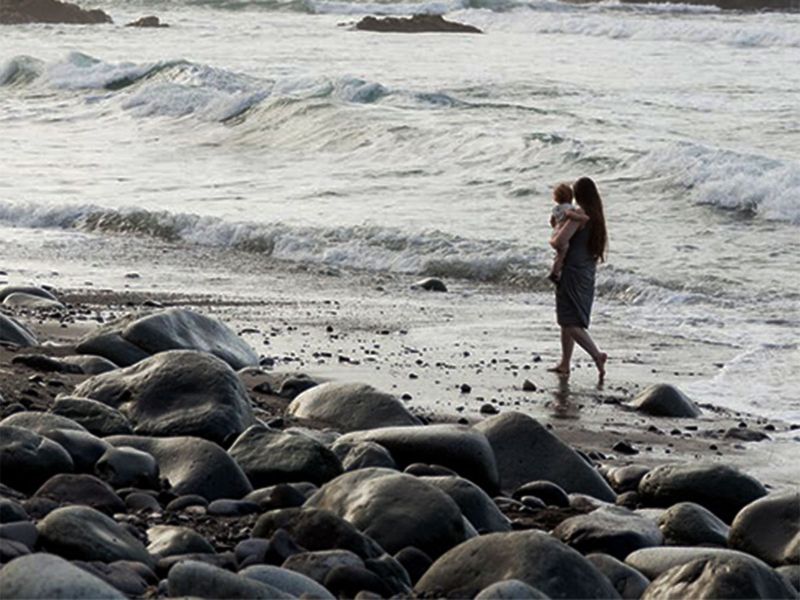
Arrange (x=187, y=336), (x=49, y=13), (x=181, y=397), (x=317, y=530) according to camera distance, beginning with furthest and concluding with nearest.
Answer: (x=49, y=13) → (x=187, y=336) → (x=181, y=397) → (x=317, y=530)

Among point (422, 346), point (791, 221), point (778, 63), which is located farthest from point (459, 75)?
point (422, 346)

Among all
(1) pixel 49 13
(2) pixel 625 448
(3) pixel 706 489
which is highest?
(3) pixel 706 489

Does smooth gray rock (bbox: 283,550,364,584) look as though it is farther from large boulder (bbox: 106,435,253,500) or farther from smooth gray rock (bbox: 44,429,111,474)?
smooth gray rock (bbox: 44,429,111,474)

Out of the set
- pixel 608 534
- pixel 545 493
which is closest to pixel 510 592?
pixel 608 534

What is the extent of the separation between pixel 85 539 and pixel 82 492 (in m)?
0.73

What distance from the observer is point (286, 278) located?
560 inches

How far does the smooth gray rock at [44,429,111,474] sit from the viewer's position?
6.02m

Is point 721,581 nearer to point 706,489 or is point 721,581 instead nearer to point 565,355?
point 706,489

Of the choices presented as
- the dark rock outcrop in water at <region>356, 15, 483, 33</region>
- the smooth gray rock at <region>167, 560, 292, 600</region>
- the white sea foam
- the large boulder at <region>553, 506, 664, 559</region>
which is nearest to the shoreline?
the large boulder at <region>553, 506, 664, 559</region>

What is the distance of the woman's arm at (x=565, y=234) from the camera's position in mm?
10977

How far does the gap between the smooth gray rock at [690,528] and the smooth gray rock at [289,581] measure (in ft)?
6.51

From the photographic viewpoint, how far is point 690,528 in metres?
6.42

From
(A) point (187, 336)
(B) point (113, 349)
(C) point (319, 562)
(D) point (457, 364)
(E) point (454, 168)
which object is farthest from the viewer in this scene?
(E) point (454, 168)

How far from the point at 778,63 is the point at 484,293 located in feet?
77.8
